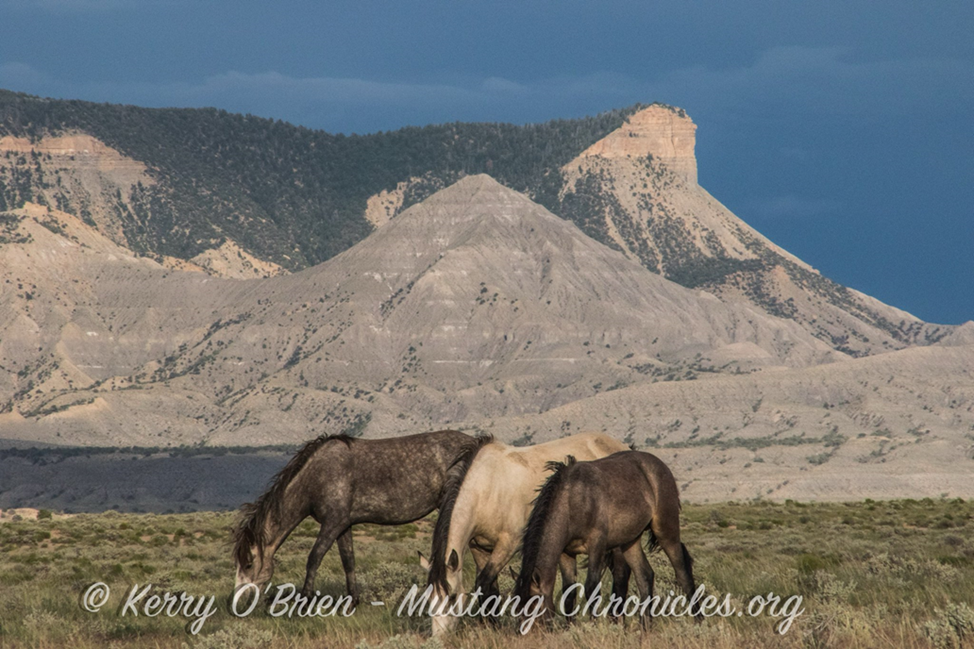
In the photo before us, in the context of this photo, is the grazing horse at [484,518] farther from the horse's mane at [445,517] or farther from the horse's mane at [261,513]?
the horse's mane at [261,513]

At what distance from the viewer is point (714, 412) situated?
149 metres

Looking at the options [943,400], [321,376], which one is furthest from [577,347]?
[943,400]

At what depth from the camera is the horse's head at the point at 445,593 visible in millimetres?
12594

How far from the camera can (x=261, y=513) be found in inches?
640

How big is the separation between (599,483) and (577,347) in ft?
576

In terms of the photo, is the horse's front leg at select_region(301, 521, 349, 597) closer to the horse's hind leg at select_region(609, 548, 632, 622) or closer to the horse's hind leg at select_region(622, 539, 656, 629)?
the horse's hind leg at select_region(609, 548, 632, 622)

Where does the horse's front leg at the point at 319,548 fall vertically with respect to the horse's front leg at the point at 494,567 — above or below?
below

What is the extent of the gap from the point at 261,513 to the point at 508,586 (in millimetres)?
3736

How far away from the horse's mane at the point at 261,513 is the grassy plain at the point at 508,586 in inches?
37.3

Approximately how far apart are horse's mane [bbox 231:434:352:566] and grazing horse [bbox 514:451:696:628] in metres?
4.50

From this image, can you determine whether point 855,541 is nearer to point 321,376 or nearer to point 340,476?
point 340,476

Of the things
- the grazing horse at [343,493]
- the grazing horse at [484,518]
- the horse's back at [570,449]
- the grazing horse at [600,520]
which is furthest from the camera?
the grazing horse at [343,493]

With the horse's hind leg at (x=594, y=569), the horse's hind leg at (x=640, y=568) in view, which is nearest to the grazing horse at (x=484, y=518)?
the horse's hind leg at (x=640, y=568)

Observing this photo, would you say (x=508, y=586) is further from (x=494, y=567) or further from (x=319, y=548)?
(x=494, y=567)
